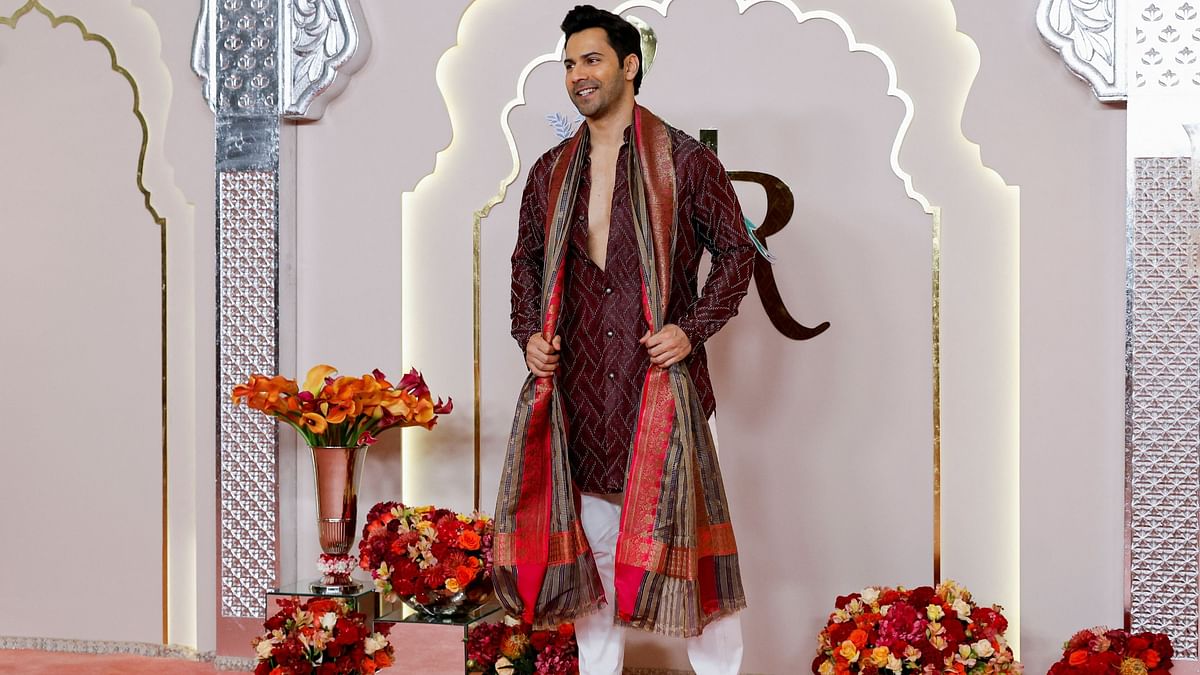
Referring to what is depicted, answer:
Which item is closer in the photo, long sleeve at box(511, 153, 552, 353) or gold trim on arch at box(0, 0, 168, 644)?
long sleeve at box(511, 153, 552, 353)

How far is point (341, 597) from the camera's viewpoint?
11.2ft

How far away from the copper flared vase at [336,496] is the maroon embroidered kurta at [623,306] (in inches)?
38.6

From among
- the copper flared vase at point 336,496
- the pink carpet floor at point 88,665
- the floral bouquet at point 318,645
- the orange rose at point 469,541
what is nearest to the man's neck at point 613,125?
the orange rose at point 469,541

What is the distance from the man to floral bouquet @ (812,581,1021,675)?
55 centimetres

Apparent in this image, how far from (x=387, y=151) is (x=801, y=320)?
1.39m

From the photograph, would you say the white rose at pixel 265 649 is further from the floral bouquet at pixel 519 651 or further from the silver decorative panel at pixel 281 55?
the silver decorative panel at pixel 281 55

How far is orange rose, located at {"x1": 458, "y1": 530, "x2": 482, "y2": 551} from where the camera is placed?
10.8 feet

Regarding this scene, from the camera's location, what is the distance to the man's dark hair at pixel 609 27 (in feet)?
8.73

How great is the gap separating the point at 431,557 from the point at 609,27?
1.51 meters

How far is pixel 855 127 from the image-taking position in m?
3.50

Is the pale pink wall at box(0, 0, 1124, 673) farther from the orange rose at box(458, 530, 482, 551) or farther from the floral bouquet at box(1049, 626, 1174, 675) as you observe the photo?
the orange rose at box(458, 530, 482, 551)

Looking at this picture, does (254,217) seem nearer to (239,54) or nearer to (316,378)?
(239,54)

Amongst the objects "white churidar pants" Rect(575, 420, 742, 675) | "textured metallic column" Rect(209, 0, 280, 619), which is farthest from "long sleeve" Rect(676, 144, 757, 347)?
"textured metallic column" Rect(209, 0, 280, 619)

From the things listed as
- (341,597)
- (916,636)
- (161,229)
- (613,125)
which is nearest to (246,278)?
(161,229)
